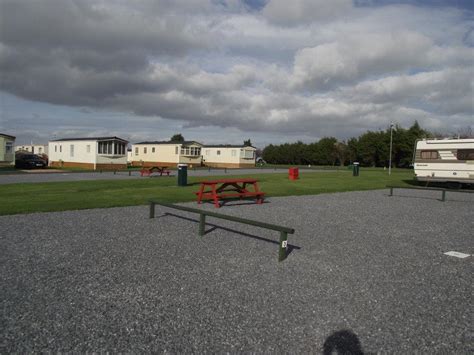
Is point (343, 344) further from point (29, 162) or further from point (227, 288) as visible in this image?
point (29, 162)

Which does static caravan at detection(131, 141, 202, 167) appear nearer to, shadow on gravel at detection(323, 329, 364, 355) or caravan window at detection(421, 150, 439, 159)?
caravan window at detection(421, 150, 439, 159)

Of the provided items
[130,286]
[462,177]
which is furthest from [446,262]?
[462,177]

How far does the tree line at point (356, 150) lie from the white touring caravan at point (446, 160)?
106ft

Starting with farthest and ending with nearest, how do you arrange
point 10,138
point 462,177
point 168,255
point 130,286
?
point 10,138
point 462,177
point 168,255
point 130,286

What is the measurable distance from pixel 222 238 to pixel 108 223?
2638 millimetres

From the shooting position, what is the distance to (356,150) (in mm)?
57031

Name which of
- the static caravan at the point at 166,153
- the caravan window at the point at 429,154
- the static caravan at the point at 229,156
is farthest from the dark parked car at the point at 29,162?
the caravan window at the point at 429,154

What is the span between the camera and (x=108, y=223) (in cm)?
770

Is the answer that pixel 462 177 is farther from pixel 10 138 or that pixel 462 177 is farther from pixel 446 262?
pixel 10 138

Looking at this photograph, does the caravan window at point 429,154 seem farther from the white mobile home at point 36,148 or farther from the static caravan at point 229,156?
the white mobile home at point 36,148

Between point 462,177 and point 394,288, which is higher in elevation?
point 462,177

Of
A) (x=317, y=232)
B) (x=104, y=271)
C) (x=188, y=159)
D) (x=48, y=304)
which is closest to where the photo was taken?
(x=48, y=304)

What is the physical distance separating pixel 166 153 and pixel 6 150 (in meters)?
15.9

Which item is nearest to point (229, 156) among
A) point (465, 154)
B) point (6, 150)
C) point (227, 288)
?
point (6, 150)
